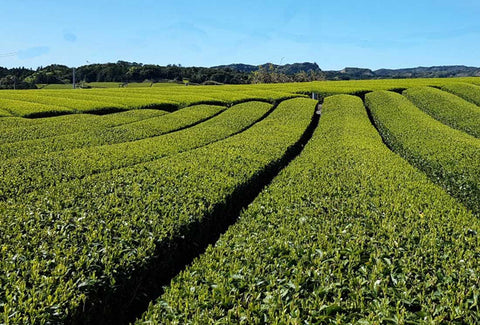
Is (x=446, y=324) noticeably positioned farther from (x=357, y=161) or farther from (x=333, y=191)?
(x=357, y=161)

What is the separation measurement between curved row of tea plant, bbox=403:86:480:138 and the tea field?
7.65 m

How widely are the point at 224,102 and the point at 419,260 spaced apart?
2575 centimetres

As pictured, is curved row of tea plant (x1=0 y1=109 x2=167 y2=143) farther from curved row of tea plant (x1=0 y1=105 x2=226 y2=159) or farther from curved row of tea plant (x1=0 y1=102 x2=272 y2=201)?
curved row of tea plant (x1=0 y1=102 x2=272 y2=201)

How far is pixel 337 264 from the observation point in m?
4.36

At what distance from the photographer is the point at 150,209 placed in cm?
615

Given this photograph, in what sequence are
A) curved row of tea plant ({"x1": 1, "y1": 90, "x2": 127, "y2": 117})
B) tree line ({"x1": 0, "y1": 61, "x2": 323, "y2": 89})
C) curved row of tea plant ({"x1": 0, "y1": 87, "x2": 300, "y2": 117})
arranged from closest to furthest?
curved row of tea plant ({"x1": 1, "y1": 90, "x2": 127, "y2": 117}) → curved row of tea plant ({"x1": 0, "y1": 87, "x2": 300, "y2": 117}) → tree line ({"x1": 0, "y1": 61, "x2": 323, "y2": 89})

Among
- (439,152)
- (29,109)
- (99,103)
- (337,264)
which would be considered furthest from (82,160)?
(99,103)

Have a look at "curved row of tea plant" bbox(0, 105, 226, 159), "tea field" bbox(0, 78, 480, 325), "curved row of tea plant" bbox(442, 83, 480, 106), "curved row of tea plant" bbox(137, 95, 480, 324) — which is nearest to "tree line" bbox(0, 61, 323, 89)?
"curved row of tea plant" bbox(442, 83, 480, 106)

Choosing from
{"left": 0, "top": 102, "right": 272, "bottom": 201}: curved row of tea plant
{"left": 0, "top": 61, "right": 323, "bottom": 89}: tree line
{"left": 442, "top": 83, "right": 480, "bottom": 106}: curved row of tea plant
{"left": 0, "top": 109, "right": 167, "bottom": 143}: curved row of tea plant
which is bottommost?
{"left": 0, "top": 102, "right": 272, "bottom": 201}: curved row of tea plant

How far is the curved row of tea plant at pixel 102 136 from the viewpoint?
1221cm

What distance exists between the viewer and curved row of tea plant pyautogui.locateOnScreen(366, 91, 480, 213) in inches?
379

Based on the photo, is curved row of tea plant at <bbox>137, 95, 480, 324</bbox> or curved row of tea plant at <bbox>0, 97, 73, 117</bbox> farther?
curved row of tea plant at <bbox>0, 97, 73, 117</bbox>

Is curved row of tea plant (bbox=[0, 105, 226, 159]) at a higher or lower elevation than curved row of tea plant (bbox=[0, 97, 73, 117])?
lower

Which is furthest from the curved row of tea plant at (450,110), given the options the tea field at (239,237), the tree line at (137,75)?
the tree line at (137,75)
